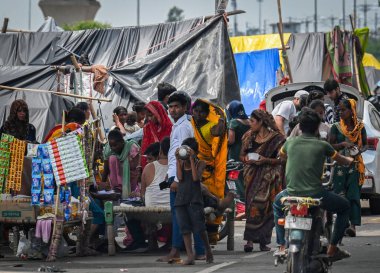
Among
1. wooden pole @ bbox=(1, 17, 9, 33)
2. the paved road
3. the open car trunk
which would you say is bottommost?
the paved road

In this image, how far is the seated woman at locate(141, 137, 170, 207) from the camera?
14961 mm

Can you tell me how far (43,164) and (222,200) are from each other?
6.68 feet

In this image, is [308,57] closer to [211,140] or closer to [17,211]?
[211,140]

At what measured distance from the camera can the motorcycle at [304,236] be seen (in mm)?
11203

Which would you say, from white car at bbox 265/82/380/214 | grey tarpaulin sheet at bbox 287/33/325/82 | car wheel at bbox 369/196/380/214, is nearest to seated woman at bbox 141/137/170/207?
white car at bbox 265/82/380/214

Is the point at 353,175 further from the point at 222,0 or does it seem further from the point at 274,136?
the point at 222,0

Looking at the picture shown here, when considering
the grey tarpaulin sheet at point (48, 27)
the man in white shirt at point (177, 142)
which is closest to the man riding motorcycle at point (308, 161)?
the man in white shirt at point (177, 142)

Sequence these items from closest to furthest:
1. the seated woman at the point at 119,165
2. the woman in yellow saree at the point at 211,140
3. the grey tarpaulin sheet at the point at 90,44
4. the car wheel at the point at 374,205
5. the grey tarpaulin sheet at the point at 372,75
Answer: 1. the woman in yellow saree at the point at 211,140
2. the seated woman at the point at 119,165
3. the car wheel at the point at 374,205
4. the grey tarpaulin sheet at the point at 90,44
5. the grey tarpaulin sheet at the point at 372,75

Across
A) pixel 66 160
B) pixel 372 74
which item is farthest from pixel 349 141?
pixel 372 74

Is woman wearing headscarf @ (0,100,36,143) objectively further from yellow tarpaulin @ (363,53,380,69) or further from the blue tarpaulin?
yellow tarpaulin @ (363,53,380,69)

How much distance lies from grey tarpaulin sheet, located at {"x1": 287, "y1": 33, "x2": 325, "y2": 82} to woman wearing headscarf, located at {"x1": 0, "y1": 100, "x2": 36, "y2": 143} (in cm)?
1556

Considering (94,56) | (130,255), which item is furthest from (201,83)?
(130,255)

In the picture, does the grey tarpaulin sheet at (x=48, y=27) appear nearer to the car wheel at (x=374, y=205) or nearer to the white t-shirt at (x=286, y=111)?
the car wheel at (x=374, y=205)

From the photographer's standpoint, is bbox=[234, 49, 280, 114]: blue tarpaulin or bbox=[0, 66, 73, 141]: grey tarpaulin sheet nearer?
bbox=[0, 66, 73, 141]: grey tarpaulin sheet
